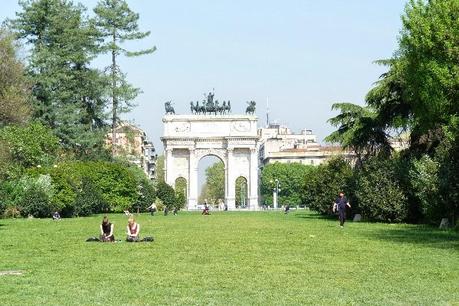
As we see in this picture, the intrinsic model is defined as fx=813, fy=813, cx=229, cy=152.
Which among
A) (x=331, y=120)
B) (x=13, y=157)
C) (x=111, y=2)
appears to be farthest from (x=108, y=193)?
(x=331, y=120)

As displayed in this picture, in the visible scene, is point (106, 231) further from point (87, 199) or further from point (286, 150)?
point (286, 150)

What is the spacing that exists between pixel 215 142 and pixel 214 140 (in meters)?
0.30

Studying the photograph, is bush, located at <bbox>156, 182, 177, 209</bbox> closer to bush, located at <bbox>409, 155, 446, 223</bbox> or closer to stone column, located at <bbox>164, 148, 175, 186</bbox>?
stone column, located at <bbox>164, 148, 175, 186</bbox>

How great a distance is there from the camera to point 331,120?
44938 millimetres

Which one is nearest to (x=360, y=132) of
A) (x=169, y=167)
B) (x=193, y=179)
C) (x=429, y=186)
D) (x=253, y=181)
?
(x=429, y=186)

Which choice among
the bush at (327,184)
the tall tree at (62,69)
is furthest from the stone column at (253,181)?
the bush at (327,184)

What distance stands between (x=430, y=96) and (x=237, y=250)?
9989 millimetres

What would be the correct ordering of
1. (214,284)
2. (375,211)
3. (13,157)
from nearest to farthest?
1. (214,284)
2. (375,211)
3. (13,157)

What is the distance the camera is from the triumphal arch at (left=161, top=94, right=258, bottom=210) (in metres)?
99.5

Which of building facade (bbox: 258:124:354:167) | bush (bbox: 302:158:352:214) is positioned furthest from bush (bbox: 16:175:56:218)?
building facade (bbox: 258:124:354:167)

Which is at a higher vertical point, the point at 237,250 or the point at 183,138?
the point at 183,138

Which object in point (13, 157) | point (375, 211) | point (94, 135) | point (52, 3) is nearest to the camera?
point (375, 211)

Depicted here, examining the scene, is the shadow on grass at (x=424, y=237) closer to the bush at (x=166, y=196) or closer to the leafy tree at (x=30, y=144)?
the leafy tree at (x=30, y=144)

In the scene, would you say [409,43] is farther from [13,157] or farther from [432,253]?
[13,157]
